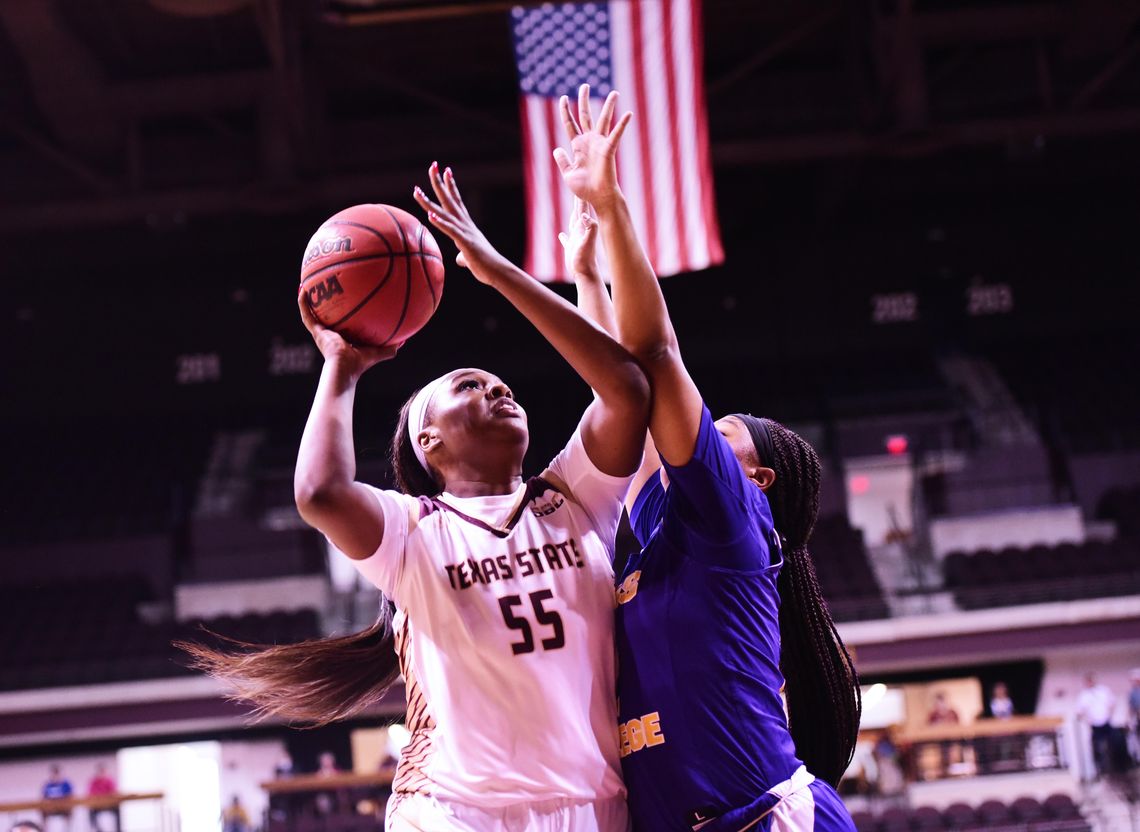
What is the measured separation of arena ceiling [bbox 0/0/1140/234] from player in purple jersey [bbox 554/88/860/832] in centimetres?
1026

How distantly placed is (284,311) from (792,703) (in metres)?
16.0

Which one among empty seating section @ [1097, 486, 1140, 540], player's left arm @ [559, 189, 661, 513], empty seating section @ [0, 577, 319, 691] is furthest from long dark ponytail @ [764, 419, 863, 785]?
empty seating section @ [1097, 486, 1140, 540]

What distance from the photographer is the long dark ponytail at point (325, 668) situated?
3102mm

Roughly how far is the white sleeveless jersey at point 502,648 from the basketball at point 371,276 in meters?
0.40

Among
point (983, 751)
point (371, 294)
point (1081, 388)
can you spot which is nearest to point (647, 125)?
point (983, 751)

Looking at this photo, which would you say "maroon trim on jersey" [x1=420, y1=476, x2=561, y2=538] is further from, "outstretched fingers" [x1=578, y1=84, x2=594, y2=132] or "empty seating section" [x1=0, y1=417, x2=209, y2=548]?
"empty seating section" [x1=0, y1=417, x2=209, y2=548]

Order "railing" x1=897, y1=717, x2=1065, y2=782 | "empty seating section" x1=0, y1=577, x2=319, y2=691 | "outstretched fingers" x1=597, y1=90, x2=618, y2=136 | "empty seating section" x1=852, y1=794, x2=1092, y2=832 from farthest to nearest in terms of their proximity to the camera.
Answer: "empty seating section" x1=0, y1=577, x2=319, y2=691, "railing" x1=897, y1=717, x2=1065, y2=782, "empty seating section" x1=852, y1=794, x2=1092, y2=832, "outstretched fingers" x1=597, y1=90, x2=618, y2=136

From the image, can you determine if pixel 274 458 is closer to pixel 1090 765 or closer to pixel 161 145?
pixel 161 145

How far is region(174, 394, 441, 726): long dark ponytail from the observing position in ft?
10.2

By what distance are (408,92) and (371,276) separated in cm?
1044

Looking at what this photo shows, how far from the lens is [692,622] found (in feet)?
8.92

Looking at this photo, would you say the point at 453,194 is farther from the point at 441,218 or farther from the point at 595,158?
the point at 595,158

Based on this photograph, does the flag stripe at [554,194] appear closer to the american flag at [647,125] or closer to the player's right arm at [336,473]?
the american flag at [647,125]

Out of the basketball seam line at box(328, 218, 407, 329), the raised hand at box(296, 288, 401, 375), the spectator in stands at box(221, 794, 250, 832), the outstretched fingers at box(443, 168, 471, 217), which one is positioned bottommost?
the spectator in stands at box(221, 794, 250, 832)
